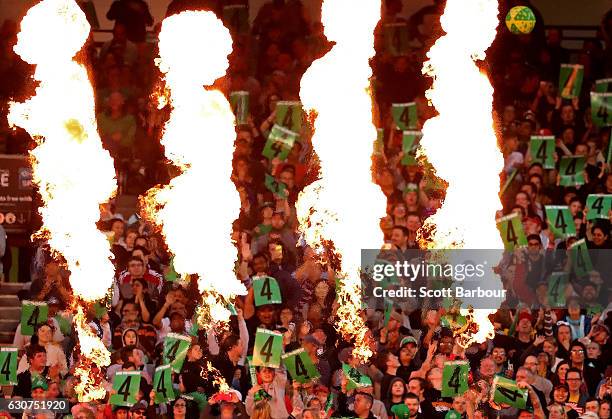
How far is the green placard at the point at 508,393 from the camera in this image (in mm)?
15297

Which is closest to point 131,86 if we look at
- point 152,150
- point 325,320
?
point 152,150

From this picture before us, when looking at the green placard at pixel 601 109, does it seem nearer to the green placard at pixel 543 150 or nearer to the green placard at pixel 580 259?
the green placard at pixel 543 150

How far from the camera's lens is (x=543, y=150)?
17.4m

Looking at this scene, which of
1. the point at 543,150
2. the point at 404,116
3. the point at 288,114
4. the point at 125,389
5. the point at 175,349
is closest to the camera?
the point at 125,389

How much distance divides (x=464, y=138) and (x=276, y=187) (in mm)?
1792

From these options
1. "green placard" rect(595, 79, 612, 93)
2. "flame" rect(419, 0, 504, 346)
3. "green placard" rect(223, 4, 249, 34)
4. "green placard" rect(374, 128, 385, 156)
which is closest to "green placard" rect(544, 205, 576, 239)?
"flame" rect(419, 0, 504, 346)

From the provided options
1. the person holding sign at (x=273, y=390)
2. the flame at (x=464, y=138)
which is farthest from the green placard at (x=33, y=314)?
the flame at (x=464, y=138)

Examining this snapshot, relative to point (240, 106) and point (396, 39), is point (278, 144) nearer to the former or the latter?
point (240, 106)

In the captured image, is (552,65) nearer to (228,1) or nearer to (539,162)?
(539,162)

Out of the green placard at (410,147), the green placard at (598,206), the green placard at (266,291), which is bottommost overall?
the green placard at (266,291)

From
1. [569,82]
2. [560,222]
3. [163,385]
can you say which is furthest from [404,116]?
[163,385]

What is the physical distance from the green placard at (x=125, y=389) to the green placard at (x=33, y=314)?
1173 millimetres

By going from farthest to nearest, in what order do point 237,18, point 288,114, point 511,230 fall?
point 237,18, point 288,114, point 511,230

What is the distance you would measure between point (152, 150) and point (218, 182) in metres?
1.45
